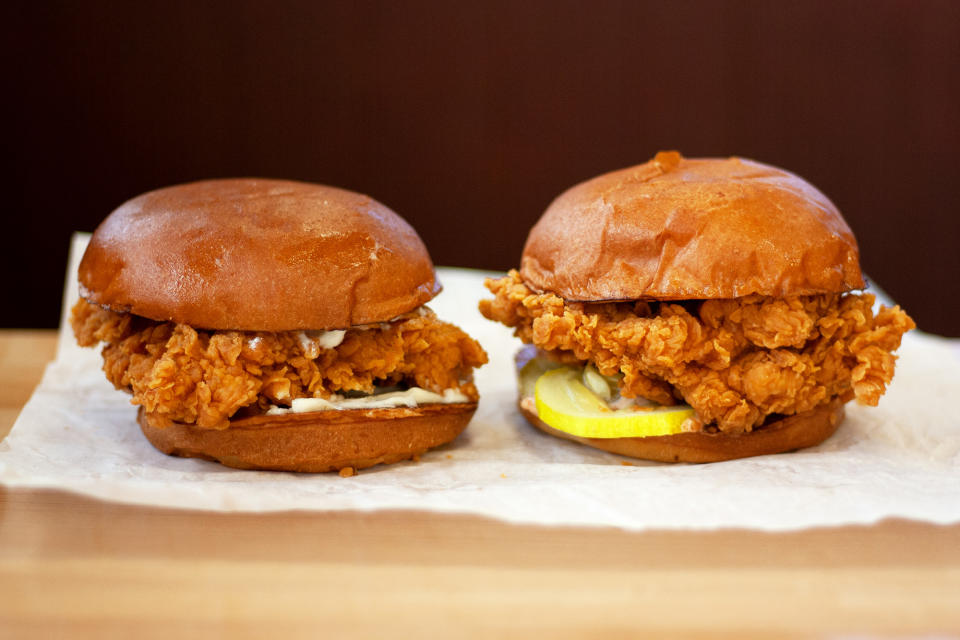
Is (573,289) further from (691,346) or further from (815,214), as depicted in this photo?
(815,214)

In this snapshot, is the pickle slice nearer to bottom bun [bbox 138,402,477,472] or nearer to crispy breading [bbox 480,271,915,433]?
crispy breading [bbox 480,271,915,433]

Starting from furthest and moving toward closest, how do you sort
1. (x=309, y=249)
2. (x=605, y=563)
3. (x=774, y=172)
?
1. (x=774, y=172)
2. (x=309, y=249)
3. (x=605, y=563)

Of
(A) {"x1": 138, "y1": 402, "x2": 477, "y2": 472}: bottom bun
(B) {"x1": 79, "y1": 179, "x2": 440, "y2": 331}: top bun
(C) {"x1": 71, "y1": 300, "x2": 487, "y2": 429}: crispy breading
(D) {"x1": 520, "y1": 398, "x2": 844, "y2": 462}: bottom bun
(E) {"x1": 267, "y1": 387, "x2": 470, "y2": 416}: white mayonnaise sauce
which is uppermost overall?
(B) {"x1": 79, "y1": 179, "x2": 440, "y2": 331}: top bun

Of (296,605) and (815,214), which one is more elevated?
(815,214)

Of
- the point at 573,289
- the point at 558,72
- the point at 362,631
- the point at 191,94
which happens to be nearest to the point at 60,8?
the point at 191,94

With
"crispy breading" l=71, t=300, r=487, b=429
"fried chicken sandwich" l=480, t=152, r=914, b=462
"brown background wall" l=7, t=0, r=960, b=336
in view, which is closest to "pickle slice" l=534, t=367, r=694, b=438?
"fried chicken sandwich" l=480, t=152, r=914, b=462

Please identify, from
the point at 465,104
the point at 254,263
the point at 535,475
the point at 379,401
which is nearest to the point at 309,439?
the point at 379,401

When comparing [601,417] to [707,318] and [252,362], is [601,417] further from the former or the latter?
[252,362]
